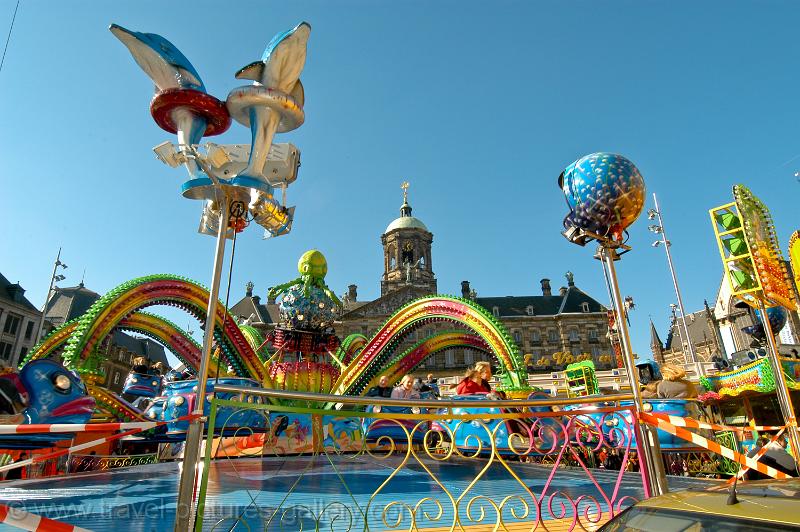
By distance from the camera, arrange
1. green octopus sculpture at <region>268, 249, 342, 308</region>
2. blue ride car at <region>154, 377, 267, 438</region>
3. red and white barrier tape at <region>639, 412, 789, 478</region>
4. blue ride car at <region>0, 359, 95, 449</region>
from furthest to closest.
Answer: green octopus sculpture at <region>268, 249, 342, 308</region>
blue ride car at <region>154, 377, 267, 438</region>
blue ride car at <region>0, 359, 95, 449</region>
red and white barrier tape at <region>639, 412, 789, 478</region>

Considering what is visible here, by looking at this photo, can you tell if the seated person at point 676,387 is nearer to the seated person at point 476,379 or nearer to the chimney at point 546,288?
the seated person at point 476,379

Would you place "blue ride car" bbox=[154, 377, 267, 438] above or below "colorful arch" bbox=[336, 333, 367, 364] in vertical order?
below

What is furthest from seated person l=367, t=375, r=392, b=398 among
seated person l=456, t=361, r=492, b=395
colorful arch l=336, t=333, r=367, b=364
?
colorful arch l=336, t=333, r=367, b=364

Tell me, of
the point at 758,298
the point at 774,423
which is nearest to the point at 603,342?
the point at 774,423

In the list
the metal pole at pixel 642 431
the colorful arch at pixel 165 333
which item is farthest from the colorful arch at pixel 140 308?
the metal pole at pixel 642 431

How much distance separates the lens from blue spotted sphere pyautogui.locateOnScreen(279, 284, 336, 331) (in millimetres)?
10602

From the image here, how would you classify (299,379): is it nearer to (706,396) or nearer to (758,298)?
(758,298)

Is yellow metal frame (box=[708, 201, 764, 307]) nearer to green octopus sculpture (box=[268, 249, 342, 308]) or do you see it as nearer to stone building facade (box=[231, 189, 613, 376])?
green octopus sculpture (box=[268, 249, 342, 308])

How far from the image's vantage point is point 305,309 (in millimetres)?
10594

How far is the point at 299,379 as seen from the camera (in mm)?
9984

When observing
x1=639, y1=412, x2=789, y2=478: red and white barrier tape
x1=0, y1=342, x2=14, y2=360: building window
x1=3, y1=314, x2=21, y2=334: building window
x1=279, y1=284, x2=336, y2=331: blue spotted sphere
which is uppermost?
x1=3, y1=314, x2=21, y2=334: building window

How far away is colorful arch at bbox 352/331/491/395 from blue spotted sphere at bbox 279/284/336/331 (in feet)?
6.46

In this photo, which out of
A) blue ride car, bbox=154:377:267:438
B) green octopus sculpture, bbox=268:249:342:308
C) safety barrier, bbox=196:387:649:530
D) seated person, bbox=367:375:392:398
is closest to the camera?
safety barrier, bbox=196:387:649:530

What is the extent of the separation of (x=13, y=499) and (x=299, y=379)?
5.75m
